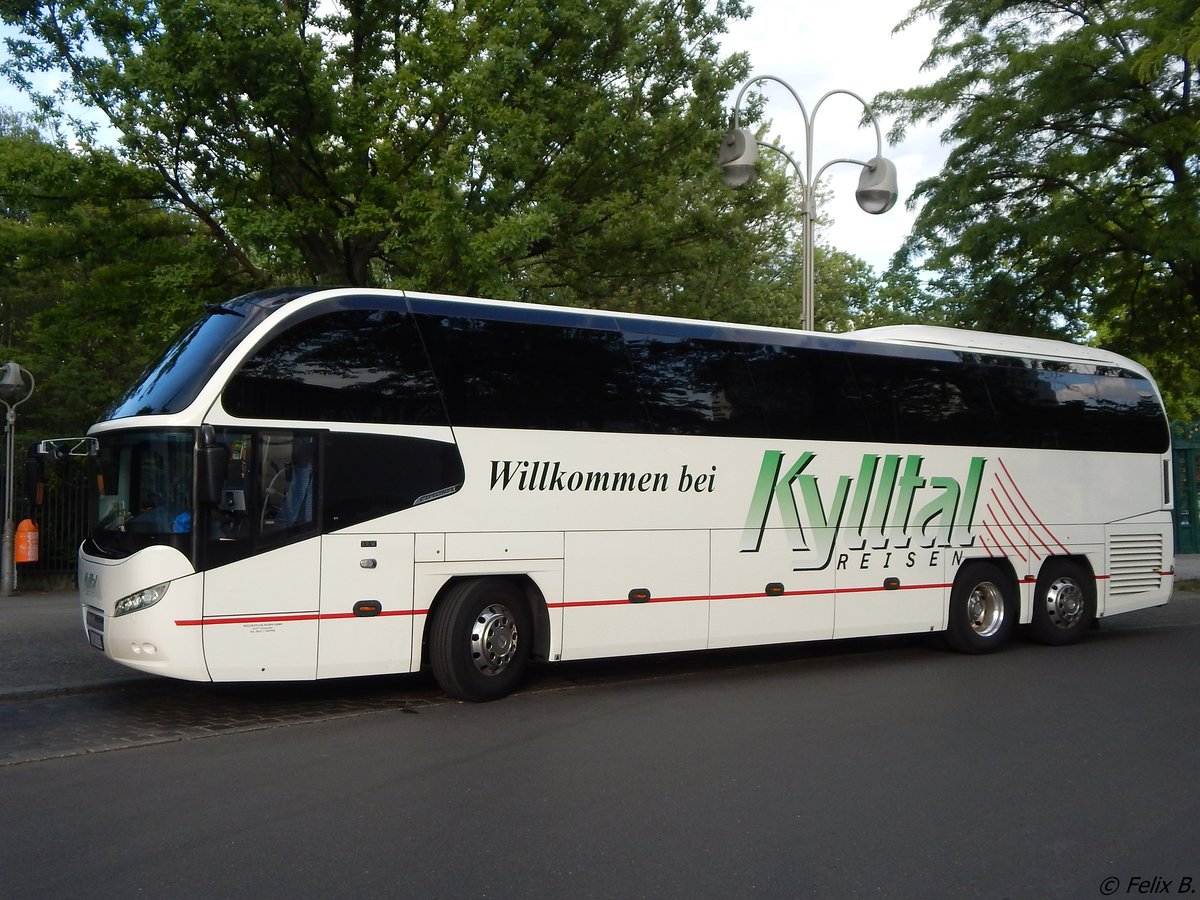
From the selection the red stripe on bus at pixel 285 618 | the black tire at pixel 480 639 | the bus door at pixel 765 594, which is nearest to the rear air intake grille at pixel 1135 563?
the bus door at pixel 765 594

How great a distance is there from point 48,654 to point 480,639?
481 centimetres

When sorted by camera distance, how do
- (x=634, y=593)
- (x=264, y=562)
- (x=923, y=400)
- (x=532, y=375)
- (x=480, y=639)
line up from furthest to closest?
(x=923, y=400) < (x=634, y=593) < (x=532, y=375) < (x=480, y=639) < (x=264, y=562)

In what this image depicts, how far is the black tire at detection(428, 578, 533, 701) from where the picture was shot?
9641 millimetres

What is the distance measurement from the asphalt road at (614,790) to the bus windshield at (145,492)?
142cm

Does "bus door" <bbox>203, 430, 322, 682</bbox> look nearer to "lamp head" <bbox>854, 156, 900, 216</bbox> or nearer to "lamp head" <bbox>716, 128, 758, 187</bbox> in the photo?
"lamp head" <bbox>716, 128, 758, 187</bbox>

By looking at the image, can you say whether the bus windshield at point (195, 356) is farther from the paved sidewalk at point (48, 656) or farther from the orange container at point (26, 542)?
the orange container at point (26, 542)

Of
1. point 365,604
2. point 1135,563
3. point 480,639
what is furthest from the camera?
point 1135,563

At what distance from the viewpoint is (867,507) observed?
40.7 ft

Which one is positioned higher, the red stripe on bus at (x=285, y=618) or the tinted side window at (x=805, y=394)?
the tinted side window at (x=805, y=394)

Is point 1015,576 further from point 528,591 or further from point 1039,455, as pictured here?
point 528,591

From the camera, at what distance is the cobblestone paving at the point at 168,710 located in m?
8.30

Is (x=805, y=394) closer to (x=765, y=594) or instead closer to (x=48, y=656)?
(x=765, y=594)

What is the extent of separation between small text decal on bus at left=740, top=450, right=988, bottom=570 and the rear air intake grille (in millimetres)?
2662

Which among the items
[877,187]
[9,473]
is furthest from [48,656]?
[877,187]
